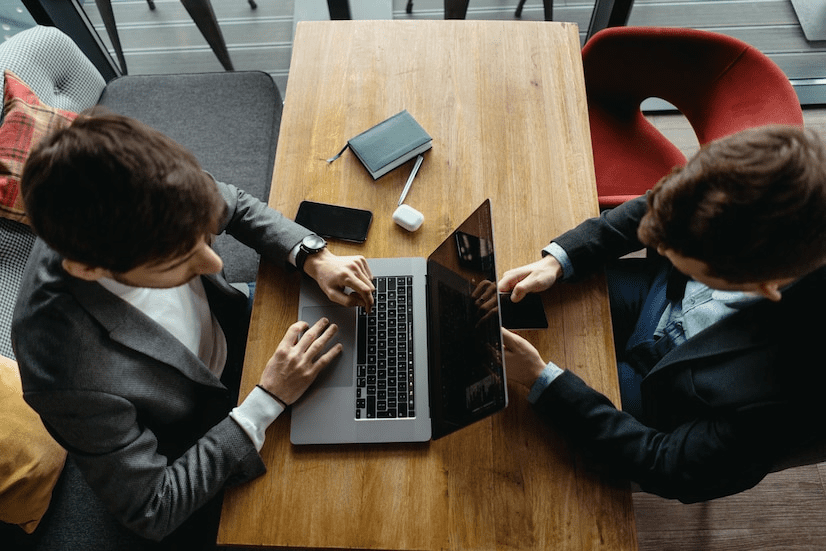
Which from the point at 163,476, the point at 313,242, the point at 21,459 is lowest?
the point at 21,459

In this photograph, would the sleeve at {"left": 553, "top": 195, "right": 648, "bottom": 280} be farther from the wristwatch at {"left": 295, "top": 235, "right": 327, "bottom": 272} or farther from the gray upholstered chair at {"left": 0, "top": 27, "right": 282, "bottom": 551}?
the gray upholstered chair at {"left": 0, "top": 27, "right": 282, "bottom": 551}

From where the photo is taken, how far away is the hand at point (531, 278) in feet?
3.79

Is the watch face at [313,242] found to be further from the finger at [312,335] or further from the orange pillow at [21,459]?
the orange pillow at [21,459]

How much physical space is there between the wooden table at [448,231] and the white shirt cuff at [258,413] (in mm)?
37

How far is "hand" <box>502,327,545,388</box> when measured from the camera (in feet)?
3.50

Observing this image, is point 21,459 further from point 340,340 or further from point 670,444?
point 670,444

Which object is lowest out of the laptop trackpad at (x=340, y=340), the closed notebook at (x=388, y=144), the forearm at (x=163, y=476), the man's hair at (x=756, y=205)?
the forearm at (x=163, y=476)

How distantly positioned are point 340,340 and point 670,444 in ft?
2.30

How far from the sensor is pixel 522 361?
1.07 m

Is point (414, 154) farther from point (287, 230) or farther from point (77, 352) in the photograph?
point (77, 352)

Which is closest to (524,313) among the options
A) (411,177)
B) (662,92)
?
(411,177)

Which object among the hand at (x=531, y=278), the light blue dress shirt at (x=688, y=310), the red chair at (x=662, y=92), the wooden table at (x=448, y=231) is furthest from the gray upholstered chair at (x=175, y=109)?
the red chair at (x=662, y=92)

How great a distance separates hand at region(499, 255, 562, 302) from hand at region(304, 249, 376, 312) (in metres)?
0.30

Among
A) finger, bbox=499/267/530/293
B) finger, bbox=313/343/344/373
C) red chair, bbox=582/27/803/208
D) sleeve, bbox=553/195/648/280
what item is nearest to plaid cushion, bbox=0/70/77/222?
finger, bbox=313/343/344/373
